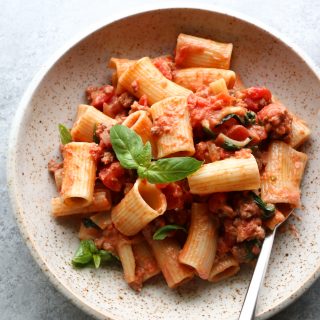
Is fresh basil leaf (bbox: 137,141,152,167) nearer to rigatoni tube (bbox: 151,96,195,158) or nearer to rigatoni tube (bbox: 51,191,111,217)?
rigatoni tube (bbox: 151,96,195,158)

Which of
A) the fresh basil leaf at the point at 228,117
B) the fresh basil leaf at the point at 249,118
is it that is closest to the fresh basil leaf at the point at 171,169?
the fresh basil leaf at the point at 228,117

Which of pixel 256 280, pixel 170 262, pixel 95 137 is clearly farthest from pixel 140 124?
pixel 256 280

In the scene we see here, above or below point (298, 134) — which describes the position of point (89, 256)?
below

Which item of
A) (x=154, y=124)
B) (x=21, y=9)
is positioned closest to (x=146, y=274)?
(x=154, y=124)

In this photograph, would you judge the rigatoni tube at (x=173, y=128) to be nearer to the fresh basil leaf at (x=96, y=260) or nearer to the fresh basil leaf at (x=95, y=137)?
the fresh basil leaf at (x=95, y=137)

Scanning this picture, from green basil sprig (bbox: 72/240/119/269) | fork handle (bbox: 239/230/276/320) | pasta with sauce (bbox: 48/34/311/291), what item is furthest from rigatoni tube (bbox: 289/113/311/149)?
green basil sprig (bbox: 72/240/119/269)

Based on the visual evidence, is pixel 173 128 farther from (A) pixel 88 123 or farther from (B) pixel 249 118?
(A) pixel 88 123
